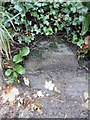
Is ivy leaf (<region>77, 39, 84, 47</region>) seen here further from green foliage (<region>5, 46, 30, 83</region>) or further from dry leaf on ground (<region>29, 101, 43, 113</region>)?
dry leaf on ground (<region>29, 101, 43, 113</region>)

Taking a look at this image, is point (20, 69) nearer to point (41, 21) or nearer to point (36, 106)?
point (36, 106)

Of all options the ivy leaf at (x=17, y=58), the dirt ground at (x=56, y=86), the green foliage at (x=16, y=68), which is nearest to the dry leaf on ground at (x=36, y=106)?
the dirt ground at (x=56, y=86)

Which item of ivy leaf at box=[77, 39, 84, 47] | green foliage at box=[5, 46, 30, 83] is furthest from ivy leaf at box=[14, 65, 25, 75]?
ivy leaf at box=[77, 39, 84, 47]

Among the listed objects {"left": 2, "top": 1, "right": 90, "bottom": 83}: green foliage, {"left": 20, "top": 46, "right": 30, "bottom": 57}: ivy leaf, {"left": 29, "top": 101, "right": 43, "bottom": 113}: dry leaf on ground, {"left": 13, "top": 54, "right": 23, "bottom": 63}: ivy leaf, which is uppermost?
{"left": 2, "top": 1, "right": 90, "bottom": 83}: green foliage

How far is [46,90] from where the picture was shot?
2.31 metres

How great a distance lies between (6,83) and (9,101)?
221 millimetres

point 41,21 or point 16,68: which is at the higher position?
point 41,21

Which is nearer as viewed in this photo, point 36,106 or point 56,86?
point 36,106

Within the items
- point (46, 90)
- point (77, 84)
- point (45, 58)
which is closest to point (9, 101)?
point (46, 90)

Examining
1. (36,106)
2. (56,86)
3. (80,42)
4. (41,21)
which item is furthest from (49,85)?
(41,21)

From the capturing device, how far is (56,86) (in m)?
2.34

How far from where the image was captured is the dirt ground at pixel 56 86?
215 centimetres

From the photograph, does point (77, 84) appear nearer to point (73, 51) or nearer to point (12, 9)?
point (73, 51)

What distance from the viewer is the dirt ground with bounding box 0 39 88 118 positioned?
84.5 inches
